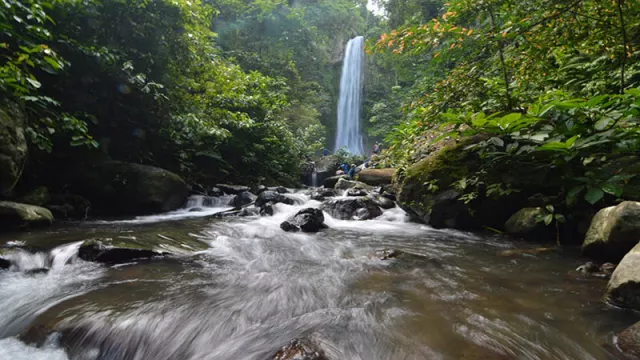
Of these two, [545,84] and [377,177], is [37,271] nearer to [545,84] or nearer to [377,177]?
[545,84]

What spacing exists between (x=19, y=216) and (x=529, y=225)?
6.74m

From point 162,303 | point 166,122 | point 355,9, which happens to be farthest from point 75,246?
point 355,9

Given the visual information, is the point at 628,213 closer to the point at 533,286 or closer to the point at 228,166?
the point at 533,286

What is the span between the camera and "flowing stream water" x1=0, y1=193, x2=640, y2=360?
1.83 meters

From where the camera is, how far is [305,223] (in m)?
5.38

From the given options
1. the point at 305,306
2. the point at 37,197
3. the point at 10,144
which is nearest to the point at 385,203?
the point at 305,306

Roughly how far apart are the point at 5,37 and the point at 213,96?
471cm

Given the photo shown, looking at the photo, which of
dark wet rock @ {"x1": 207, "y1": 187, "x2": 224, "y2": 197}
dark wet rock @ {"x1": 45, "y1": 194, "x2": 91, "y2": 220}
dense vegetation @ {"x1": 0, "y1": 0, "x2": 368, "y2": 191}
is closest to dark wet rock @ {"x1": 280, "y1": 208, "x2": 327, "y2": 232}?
dense vegetation @ {"x1": 0, "y1": 0, "x2": 368, "y2": 191}

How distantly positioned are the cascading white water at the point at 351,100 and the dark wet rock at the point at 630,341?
23.2m

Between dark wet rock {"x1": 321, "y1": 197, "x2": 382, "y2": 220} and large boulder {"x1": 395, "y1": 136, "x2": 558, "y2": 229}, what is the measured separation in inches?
42.1

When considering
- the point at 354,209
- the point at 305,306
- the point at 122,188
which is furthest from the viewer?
the point at 354,209

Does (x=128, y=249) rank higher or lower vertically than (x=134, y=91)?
lower

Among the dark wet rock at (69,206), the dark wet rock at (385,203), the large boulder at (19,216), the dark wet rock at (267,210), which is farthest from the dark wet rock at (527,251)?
the dark wet rock at (69,206)

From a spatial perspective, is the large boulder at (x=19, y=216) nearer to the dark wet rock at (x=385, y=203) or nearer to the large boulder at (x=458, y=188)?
the large boulder at (x=458, y=188)
